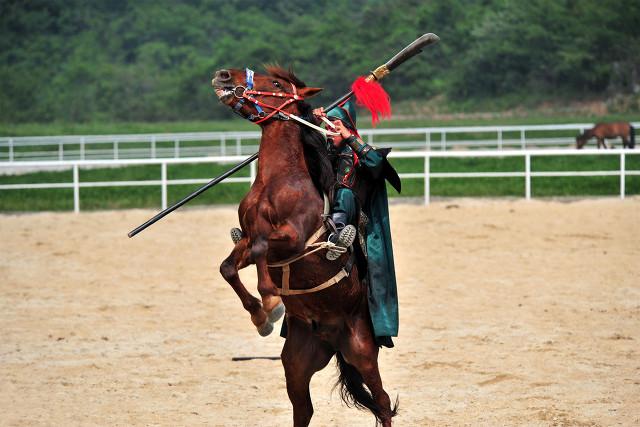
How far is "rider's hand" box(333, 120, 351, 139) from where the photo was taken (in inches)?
212

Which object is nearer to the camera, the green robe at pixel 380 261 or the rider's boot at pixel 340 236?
the rider's boot at pixel 340 236

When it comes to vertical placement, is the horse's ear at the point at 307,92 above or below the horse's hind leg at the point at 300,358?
above

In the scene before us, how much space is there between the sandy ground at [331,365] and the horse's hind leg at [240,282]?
1.84 metres

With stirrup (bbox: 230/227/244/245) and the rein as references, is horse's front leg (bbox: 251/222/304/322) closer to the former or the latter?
stirrup (bbox: 230/227/244/245)

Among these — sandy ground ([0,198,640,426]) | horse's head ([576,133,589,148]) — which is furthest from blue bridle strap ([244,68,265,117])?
horse's head ([576,133,589,148])

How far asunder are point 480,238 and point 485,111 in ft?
84.8

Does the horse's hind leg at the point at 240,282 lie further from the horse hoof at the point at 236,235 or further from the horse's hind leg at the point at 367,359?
the horse's hind leg at the point at 367,359

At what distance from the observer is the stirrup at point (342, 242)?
5.06 m

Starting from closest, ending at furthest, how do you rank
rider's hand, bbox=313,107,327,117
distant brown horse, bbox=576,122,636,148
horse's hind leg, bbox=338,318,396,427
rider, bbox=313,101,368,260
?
1. rider, bbox=313,101,368,260
2. rider's hand, bbox=313,107,327,117
3. horse's hind leg, bbox=338,318,396,427
4. distant brown horse, bbox=576,122,636,148

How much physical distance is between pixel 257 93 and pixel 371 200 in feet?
3.00

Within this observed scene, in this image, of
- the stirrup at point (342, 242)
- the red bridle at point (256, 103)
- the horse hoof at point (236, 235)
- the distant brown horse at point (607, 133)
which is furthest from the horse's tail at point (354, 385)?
the distant brown horse at point (607, 133)

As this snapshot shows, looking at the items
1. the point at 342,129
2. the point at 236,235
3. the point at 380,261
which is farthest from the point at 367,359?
the point at 342,129

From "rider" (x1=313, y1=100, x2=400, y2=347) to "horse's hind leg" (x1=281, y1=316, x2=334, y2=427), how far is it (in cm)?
33

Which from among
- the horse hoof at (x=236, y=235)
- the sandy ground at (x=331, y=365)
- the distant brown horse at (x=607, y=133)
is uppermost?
the horse hoof at (x=236, y=235)
